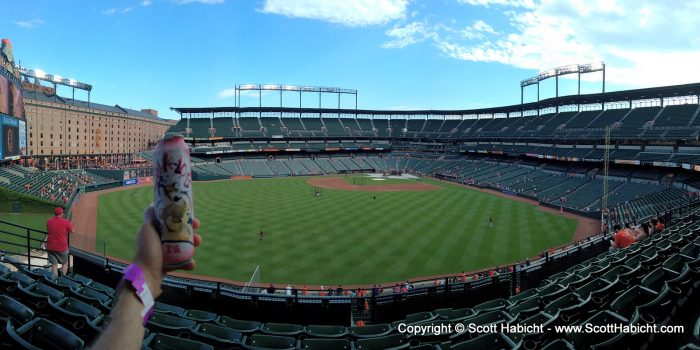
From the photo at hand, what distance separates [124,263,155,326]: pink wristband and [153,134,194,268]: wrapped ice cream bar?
211 mm

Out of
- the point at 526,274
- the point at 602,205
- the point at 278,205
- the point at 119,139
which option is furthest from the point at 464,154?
the point at 119,139

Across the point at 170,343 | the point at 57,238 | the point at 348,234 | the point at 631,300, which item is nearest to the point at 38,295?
the point at 170,343

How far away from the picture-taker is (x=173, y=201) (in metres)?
2.75

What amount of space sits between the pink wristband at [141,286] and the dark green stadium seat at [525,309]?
7.48m

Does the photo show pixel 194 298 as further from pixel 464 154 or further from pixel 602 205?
pixel 464 154

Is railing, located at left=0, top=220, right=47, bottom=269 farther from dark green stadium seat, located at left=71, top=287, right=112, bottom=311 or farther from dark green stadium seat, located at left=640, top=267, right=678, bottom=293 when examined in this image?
dark green stadium seat, located at left=640, top=267, right=678, bottom=293

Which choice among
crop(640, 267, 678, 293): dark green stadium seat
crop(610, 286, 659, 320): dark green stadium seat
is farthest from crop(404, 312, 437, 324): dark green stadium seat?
crop(640, 267, 678, 293): dark green stadium seat

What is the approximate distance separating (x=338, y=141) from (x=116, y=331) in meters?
101

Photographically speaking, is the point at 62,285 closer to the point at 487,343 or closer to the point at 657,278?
the point at 487,343

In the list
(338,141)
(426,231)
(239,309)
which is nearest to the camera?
(239,309)

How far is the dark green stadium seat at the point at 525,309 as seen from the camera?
8.20m

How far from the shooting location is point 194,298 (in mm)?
12547

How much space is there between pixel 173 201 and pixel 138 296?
2.27 ft

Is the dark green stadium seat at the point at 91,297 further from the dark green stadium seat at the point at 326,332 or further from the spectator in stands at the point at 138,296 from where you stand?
the spectator in stands at the point at 138,296
